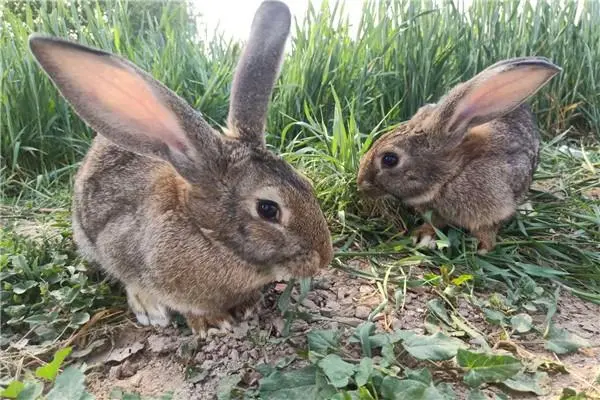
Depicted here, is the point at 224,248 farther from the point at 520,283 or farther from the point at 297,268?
the point at 520,283

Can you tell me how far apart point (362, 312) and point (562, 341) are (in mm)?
984

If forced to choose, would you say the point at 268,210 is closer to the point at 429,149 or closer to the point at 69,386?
the point at 69,386

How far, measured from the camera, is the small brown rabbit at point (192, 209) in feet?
8.20

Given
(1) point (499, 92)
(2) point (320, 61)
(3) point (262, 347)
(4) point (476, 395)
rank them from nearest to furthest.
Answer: (4) point (476, 395) < (3) point (262, 347) < (1) point (499, 92) < (2) point (320, 61)

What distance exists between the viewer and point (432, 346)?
2.40 m

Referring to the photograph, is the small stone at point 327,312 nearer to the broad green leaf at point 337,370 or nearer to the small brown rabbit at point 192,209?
the small brown rabbit at point 192,209

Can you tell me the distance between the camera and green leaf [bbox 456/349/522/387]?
87.1 inches

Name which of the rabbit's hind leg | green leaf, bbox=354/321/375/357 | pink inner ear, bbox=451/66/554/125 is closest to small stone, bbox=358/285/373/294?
green leaf, bbox=354/321/375/357

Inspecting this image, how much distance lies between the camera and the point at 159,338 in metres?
2.73

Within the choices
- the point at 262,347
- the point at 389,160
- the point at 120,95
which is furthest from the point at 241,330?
the point at 389,160

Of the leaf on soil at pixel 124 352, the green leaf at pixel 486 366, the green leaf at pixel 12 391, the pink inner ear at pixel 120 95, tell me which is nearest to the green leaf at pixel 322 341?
the green leaf at pixel 486 366

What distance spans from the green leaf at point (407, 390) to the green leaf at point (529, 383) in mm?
370

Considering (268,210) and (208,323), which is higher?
(268,210)

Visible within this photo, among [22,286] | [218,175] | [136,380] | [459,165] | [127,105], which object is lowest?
[136,380]
